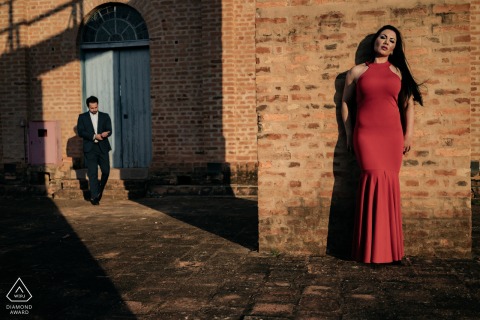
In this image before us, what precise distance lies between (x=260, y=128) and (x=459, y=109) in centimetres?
193

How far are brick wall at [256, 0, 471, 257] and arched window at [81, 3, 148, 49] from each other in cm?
641

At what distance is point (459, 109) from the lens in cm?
458

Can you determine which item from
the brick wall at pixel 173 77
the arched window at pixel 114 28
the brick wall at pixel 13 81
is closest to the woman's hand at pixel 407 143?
the brick wall at pixel 173 77

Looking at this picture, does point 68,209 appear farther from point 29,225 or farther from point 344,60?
point 344,60

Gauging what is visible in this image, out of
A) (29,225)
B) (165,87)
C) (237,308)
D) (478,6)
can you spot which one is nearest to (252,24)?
(165,87)

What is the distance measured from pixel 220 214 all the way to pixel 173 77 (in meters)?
3.93

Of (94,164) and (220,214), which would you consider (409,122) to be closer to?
(220,214)

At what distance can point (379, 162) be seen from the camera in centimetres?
446

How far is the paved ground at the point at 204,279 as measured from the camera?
3285mm

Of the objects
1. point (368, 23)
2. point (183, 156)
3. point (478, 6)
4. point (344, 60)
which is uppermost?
point (478, 6)

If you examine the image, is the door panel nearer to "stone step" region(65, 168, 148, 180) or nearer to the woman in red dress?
"stone step" region(65, 168, 148, 180)

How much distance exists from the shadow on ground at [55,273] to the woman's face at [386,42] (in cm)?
316

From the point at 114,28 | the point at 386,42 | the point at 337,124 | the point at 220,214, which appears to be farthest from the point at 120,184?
the point at 386,42

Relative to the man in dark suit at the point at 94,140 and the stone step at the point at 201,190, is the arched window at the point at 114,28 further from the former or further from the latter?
the stone step at the point at 201,190
